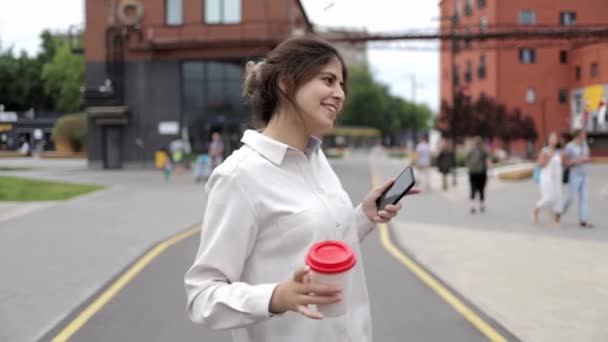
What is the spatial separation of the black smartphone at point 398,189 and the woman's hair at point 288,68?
17.6 inches

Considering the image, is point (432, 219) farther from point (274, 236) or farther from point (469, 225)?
point (274, 236)

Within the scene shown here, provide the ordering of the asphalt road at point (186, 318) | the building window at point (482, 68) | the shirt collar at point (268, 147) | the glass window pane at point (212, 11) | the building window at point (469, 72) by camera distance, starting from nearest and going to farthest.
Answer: the shirt collar at point (268, 147) < the asphalt road at point (186, 318) < the glass window pane at point (212, 11) < the building window at point (482, 68) < the building window at point (469, 72)

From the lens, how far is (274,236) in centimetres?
183

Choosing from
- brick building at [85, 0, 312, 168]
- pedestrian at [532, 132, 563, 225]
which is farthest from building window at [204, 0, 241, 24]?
pedestrian at [532, 132, 563, 225]

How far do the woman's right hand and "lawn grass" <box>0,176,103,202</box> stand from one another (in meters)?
14.1

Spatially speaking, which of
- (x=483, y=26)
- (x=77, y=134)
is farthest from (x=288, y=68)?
(x=77, y=134)

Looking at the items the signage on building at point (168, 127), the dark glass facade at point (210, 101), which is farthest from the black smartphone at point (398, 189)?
the signage on building at point (168, 127)

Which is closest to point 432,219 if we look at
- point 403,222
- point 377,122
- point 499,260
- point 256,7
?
point 403,222

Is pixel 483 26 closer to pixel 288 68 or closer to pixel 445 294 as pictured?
pixel 445 294

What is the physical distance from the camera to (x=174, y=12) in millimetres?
29188

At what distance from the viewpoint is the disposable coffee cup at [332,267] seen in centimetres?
151

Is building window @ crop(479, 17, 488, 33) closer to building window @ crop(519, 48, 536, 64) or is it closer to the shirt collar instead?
building window @ crop(519, 48, 536, 64)

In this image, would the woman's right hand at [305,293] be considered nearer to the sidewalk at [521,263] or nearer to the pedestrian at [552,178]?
the sidewalk at [521,263]

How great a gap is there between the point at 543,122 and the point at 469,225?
4633 cm
